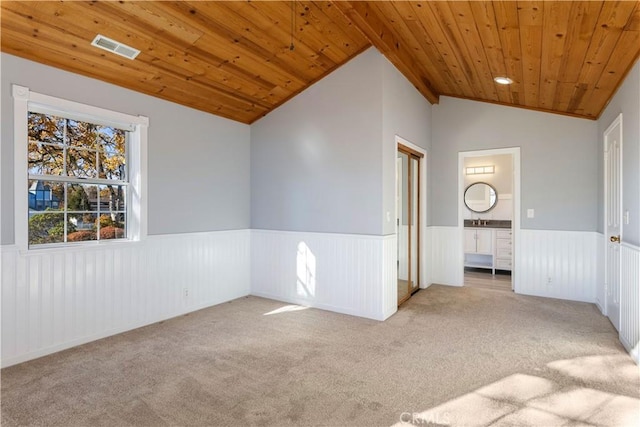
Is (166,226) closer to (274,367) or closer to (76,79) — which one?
(76,79)

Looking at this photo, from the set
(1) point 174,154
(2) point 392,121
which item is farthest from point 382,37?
(1) point 174,154

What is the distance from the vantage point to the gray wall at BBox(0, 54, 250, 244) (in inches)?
111

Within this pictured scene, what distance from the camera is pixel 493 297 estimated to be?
4.91 m

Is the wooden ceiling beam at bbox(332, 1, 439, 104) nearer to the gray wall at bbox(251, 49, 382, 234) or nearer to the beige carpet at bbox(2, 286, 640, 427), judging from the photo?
the gray wall at bbox(251, 49, 382, 234)

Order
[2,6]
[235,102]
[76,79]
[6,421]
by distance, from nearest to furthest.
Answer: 1. [6,421]
2. [2,6]
3. [76,79]
4. [235,102]

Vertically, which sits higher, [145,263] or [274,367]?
[145,263]

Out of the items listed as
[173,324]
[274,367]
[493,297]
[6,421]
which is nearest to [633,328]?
[493,297]

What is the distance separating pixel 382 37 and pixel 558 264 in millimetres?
3960

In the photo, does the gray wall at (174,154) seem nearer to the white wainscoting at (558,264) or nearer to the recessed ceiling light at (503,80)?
the recessed ceiling light at (503,80)

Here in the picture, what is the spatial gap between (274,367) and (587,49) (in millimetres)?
3573

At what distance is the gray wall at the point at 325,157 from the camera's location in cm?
402

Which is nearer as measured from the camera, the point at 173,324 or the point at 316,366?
the point at 316,366

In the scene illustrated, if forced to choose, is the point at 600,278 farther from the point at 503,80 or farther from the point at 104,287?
the point at 104,287

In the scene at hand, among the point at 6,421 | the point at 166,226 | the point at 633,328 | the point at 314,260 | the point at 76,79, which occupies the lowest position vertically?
the point at 6,421
